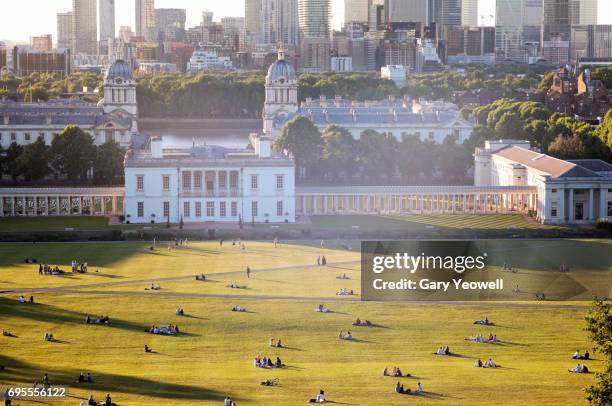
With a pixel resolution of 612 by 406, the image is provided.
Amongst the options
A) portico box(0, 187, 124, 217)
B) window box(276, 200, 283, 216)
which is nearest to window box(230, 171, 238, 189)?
window box(276, 200, 283, 216)

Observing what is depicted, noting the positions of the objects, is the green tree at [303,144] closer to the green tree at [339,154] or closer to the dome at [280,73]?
the green tree at [339,154]

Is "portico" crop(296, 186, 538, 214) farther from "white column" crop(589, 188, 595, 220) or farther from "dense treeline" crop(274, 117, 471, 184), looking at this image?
"dense treeline" crop(274, 117, 471, 184)

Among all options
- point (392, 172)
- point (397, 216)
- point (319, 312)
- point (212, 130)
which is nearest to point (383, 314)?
point (319, 312)

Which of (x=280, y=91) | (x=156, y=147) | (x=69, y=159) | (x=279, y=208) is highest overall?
(x=280, y=91)

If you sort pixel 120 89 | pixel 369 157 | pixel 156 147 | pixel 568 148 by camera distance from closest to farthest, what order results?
pixel 156 147 → pixel 568 148 → pixel 369 157 → pixel 120 89

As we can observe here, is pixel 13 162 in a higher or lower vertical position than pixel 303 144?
lower

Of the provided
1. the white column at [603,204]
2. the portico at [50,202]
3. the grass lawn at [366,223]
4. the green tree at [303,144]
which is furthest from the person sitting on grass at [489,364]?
the green tree at [303,144]

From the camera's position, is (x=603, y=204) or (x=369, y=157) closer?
(x=603, y=204)

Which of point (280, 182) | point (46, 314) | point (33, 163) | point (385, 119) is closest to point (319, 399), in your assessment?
point (46, 314)

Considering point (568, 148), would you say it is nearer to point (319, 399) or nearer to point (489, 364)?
point (489, 364)
